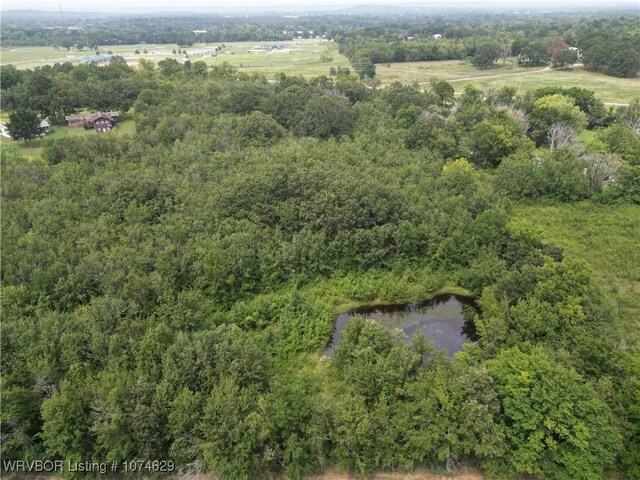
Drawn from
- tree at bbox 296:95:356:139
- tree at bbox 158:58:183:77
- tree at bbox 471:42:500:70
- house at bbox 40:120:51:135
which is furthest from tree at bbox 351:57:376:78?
house at bbox 40:120:51:135

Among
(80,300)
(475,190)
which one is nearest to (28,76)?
(80,300)

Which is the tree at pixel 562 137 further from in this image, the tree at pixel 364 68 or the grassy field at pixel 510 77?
the tree at pixel 364 68

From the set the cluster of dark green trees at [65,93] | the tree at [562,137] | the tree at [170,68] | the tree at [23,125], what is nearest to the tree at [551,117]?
the tree at [562,137]

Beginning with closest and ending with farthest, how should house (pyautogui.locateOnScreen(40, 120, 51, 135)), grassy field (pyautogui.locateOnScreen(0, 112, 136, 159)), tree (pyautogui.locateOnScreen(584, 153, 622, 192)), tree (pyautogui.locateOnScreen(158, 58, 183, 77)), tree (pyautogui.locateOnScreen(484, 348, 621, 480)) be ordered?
tree (pyautogui.locateOnScreen(484, 348, 621, 480))
tree (pyautogui.locateOnScreen(584, 153, 622, 192))
grassy field (pyautogui.locateOnScreen(0, 112, 136, 159))
house (pyautogui.locateOnScreen(40, 120, 51, 135))
tree (pyautogui.locateOnScreen(158, 58, 183, 77))

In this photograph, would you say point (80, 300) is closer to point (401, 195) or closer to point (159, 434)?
point (159, 434)

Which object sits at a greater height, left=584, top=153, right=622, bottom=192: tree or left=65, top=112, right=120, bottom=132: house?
left=65, top=112, right=120, bottom=132: house

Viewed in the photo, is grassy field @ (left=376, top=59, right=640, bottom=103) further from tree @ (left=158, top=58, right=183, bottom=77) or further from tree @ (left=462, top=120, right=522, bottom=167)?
tree @ (left=158, top=58, right=183, bottom=77)
